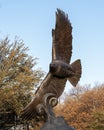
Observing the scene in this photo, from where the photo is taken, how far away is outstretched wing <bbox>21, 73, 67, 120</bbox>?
31.0 feet

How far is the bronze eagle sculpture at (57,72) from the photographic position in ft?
31.0

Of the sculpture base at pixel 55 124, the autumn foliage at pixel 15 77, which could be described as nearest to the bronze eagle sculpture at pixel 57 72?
the sculpture base at pixel 55 124

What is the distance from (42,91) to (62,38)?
1394 mm

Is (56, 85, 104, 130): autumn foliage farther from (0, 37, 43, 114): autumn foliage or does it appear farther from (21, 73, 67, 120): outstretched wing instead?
(21, 73, 67, 120): outstretched wing

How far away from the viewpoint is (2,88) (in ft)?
84.3

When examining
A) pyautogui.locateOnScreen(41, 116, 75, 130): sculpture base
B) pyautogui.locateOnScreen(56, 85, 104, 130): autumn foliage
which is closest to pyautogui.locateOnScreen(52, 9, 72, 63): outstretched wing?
pyautogui.locateOnScreen(41, 116, 75, 130): sculpture base

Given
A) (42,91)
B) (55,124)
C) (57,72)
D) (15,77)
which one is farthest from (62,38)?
(15,77)

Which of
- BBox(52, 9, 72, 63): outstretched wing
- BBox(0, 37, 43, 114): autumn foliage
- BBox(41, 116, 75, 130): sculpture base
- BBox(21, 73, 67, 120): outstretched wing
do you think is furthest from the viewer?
BBox(0, 37, 43, 114): autumn foliage

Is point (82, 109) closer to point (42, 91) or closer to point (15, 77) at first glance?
point (15, 77)

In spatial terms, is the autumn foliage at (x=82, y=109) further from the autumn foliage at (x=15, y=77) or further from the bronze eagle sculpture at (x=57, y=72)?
the bronze eagle sculpture at (x=57, y=72)

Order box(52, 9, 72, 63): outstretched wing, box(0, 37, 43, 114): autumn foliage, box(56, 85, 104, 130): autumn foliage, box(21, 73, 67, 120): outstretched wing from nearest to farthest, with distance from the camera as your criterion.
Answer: box(21, 73, 67, 120): outstretched wing < box(52, 9, 72, 63): outstretched wing < box(0, 37, 43, 114): autumn foliage < box(56, 85, 104, 130): autumn foliage

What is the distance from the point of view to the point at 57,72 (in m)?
9.52

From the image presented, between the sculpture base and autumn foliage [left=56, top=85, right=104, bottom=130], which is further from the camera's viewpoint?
autumn foliage [left=56, top=85, right=104, bottom=130]

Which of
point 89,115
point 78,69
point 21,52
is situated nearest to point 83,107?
point 89,115
